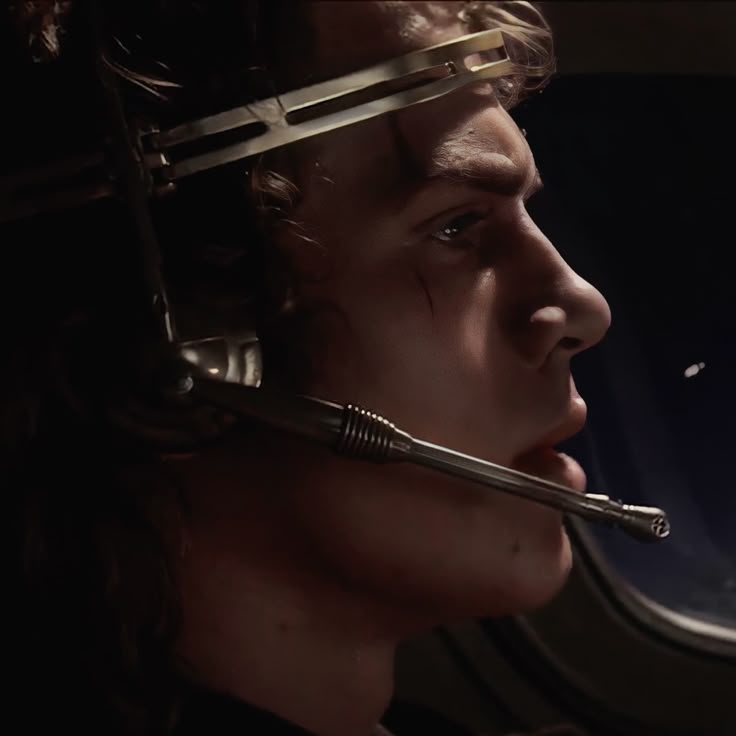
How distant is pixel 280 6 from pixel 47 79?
0.15 meters

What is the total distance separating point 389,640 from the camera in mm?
743

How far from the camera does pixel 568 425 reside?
0.70m

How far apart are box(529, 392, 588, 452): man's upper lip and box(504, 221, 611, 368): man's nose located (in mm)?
35

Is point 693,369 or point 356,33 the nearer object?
point 356,33

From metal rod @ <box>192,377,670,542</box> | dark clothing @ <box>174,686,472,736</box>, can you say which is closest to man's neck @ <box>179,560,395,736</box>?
dark clothing @ <box>174,686,472,736</box>

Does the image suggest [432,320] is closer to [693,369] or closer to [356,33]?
[356,33]

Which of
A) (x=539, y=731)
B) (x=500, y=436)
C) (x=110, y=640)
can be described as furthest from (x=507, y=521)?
(x=539, y=731)

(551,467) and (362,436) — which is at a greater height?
(362,436)

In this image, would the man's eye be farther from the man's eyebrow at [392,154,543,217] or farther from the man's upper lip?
the man's upper lip

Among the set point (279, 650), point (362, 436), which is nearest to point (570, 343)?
point (362, 436)

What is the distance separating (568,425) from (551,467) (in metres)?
0.03

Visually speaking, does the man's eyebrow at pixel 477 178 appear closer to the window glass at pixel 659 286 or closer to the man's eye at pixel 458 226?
the man's eye at pixel 458 226

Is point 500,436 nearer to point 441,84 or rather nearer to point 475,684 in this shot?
point 441,84

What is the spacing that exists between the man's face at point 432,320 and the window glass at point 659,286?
0.17 meters
